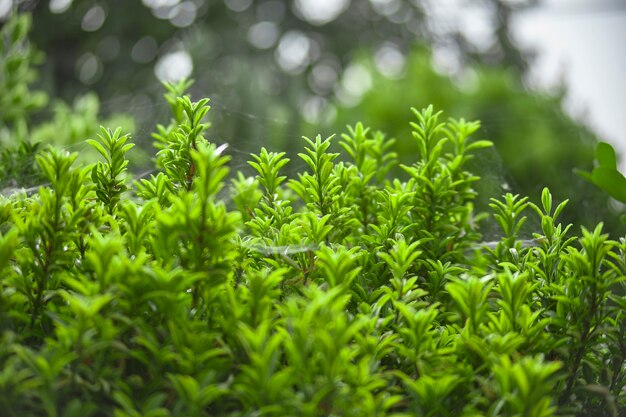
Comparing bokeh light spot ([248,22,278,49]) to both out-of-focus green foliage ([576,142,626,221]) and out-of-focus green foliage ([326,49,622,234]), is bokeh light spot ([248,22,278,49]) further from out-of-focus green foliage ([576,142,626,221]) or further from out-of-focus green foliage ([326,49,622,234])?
out-of-focus green foliage ([576,142,626,221])

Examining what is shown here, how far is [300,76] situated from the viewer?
20.5ft

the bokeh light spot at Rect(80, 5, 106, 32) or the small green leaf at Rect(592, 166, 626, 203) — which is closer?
the small green leaf at Rect(592, 166, 626, 203)

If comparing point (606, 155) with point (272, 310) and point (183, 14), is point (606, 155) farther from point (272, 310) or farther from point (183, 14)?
point (183, 14)

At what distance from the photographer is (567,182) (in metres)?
2.39

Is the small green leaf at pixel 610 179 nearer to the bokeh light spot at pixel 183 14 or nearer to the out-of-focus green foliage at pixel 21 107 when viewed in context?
the out-of-focus green foliage at pixel 21 107

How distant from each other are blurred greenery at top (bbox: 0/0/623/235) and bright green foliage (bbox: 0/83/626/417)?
0.45m

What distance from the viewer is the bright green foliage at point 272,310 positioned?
671 millimetres

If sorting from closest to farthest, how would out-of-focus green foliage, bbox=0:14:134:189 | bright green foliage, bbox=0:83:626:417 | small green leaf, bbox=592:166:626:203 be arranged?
bright green foliage, bbox=0:83:626:417
small green leaf, bbox=592:166:626:203
out-of-focus green foliage, bbox=0:14:134:189

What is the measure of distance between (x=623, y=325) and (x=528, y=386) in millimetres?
Answer: 303

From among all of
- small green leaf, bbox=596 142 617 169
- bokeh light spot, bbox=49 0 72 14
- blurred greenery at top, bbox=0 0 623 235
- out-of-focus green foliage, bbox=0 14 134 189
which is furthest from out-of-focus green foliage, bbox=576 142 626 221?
bokeh light spot, bbox=49 0 72 14

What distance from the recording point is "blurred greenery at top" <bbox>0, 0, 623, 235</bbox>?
6.34 ft

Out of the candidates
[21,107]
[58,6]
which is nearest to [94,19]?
[58,6]

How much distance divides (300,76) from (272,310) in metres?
5.57

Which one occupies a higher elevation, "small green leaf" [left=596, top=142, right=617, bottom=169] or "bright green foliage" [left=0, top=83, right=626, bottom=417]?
"small green leaf" [left=596, top=142, right=617, bottom=169]
